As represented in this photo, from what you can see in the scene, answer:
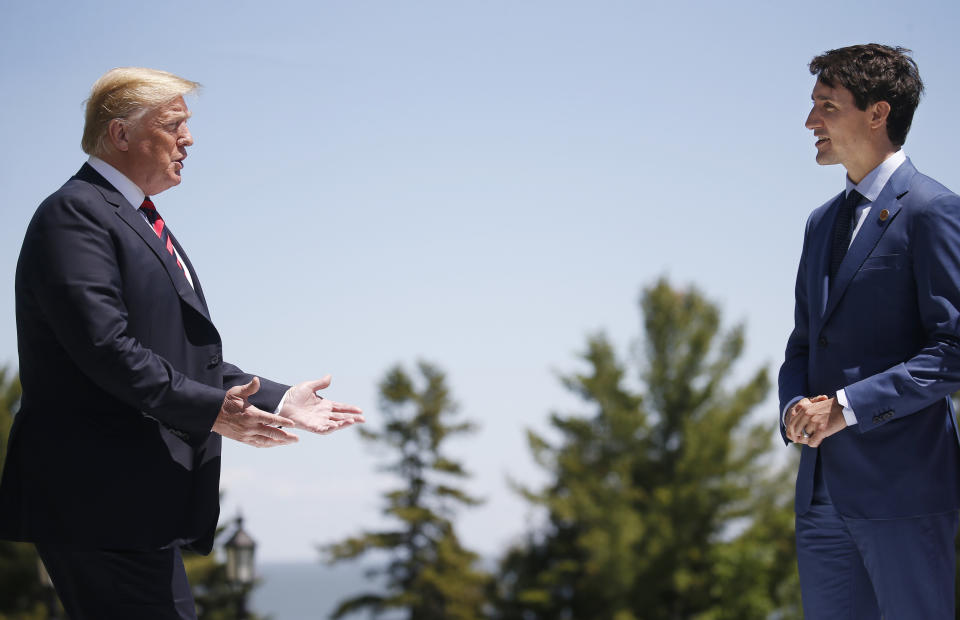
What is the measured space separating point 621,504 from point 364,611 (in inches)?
432

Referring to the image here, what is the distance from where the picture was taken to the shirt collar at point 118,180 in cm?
286

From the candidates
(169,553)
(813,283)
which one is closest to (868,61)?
(813,283)

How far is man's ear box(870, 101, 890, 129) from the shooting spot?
308cm

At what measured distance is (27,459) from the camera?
2.55 m

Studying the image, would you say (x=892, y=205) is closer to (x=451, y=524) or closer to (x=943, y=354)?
(x=943, y=354)

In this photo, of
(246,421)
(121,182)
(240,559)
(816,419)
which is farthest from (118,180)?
(240,559)

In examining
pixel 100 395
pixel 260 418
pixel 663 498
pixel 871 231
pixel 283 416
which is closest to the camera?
pixel 100 395

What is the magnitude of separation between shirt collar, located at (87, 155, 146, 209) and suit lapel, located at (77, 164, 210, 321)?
2 centimetres

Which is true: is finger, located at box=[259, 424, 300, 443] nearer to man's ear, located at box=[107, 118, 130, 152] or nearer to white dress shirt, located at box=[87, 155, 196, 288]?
white dress shirt, located at box=[87, 155, 196, 288]

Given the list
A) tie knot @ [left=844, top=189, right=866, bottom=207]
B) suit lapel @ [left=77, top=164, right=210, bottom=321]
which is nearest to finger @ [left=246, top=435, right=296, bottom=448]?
suit lapel @ [left=77, top=164, right=210, bottom=321]

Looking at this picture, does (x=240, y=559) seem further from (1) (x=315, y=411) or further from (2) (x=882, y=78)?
(2) (x=882, y=78)

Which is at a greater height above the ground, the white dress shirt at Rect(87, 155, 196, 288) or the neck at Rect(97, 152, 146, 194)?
the neck at Rect(97, 152, 146, 194)

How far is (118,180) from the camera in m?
2.86

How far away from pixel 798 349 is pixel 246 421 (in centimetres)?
192
